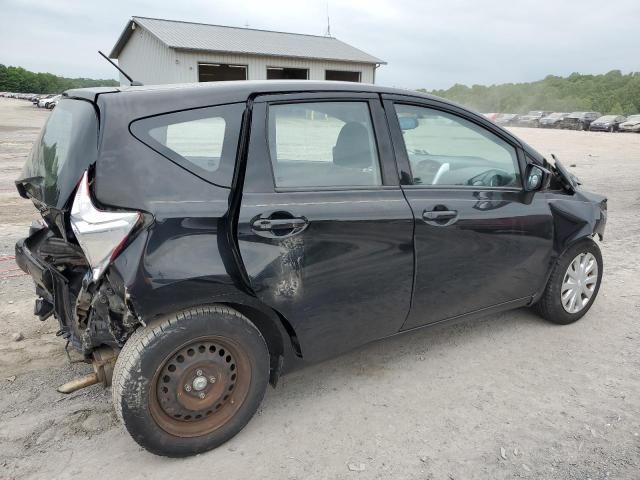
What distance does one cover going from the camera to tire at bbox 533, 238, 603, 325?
144 inches

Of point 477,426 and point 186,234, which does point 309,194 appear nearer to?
point 186,234

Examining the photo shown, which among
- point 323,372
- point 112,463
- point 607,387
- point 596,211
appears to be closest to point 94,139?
point 112,463

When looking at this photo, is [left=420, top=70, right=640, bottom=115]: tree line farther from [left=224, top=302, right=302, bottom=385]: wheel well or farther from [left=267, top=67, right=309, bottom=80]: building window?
[left=224, top=302, right=302, bottom=385]: wheel well

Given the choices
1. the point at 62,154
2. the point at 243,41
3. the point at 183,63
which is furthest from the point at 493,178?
the point at 243,41

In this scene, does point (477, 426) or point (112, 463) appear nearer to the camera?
point (112, 463)

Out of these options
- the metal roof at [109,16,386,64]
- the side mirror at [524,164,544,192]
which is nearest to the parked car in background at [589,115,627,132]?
the metal roof at [109,16,386,64]

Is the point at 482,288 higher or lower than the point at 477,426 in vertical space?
higher

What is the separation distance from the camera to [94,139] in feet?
7.43

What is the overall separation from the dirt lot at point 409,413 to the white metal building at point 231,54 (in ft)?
65.8

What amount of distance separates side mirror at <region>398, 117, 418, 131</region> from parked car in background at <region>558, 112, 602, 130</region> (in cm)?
4076

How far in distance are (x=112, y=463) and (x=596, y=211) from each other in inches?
141

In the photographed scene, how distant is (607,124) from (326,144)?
38.6m

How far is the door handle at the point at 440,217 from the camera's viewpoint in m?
2.88

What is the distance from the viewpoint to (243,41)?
25641 millimetres
